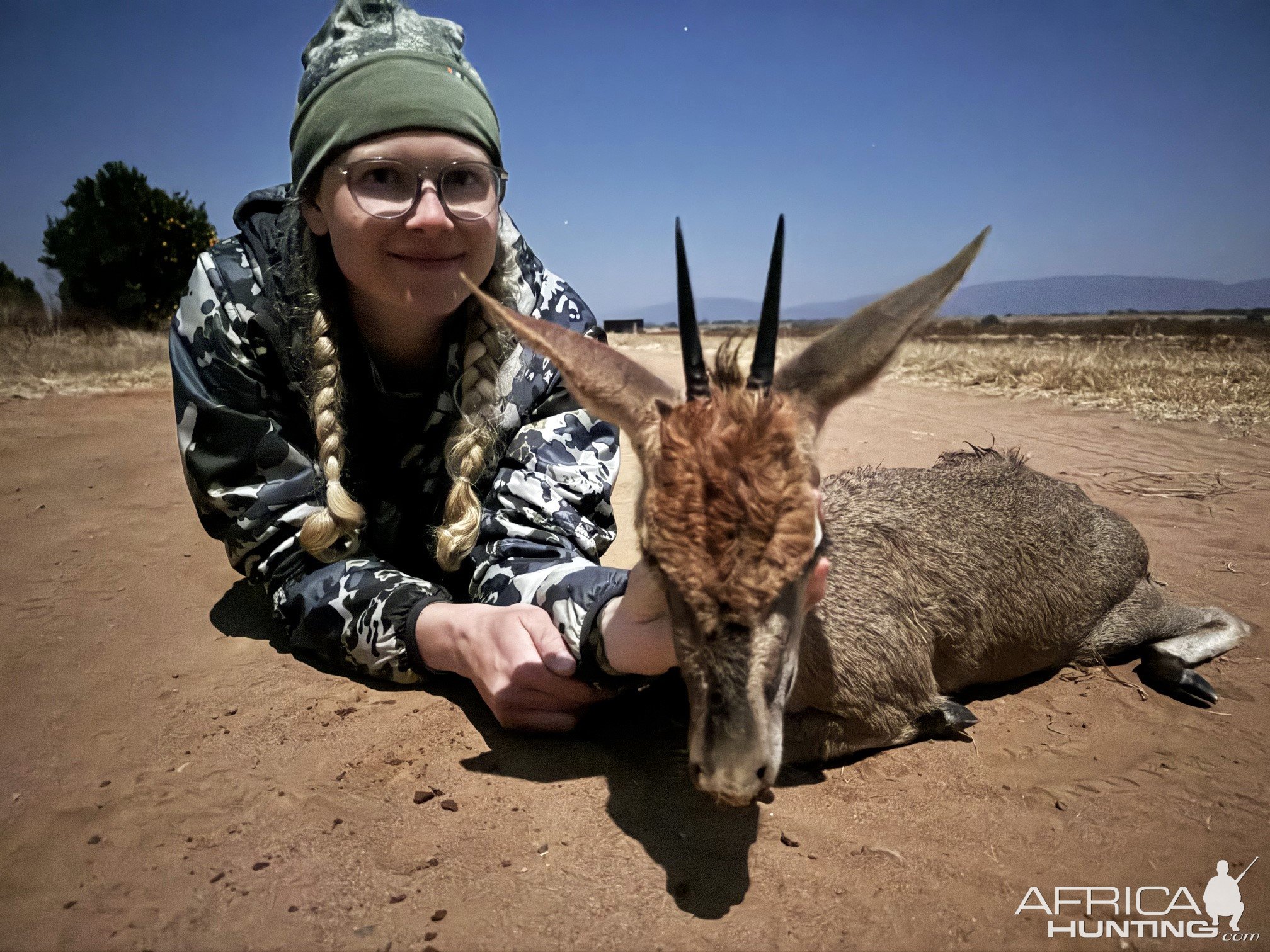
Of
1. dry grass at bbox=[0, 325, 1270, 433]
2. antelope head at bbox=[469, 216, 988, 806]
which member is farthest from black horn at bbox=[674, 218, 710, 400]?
dry grass at bbox=[0, 325, 1270, 433]

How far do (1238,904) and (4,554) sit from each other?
6174mm

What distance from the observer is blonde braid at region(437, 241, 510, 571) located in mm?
3529

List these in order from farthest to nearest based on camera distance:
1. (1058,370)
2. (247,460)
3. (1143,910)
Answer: (1058,370) < (247,460) < (1143,910)

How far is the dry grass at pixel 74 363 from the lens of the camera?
35.4 feet

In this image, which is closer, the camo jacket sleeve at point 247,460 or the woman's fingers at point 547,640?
the woman's fingers at point 547,640

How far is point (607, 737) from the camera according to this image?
9.74ft

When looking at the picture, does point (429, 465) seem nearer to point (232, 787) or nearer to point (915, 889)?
point (232, 787)

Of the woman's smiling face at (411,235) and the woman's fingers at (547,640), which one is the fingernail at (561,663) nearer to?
the woman's fingers at (547,640)

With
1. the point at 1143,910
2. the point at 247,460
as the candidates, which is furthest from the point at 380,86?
the point at 1143,910

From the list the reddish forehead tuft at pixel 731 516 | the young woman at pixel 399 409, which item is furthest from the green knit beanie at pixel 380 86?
the reddish forehead tuft at pixel 731 516

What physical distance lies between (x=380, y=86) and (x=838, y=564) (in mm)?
2768

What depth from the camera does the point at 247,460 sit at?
355 centimetres

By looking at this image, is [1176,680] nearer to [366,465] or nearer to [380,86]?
[366,465]

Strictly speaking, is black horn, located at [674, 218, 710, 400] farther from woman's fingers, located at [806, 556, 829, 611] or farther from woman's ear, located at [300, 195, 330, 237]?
woman's ear, located at [300, 195, 330, 237]
